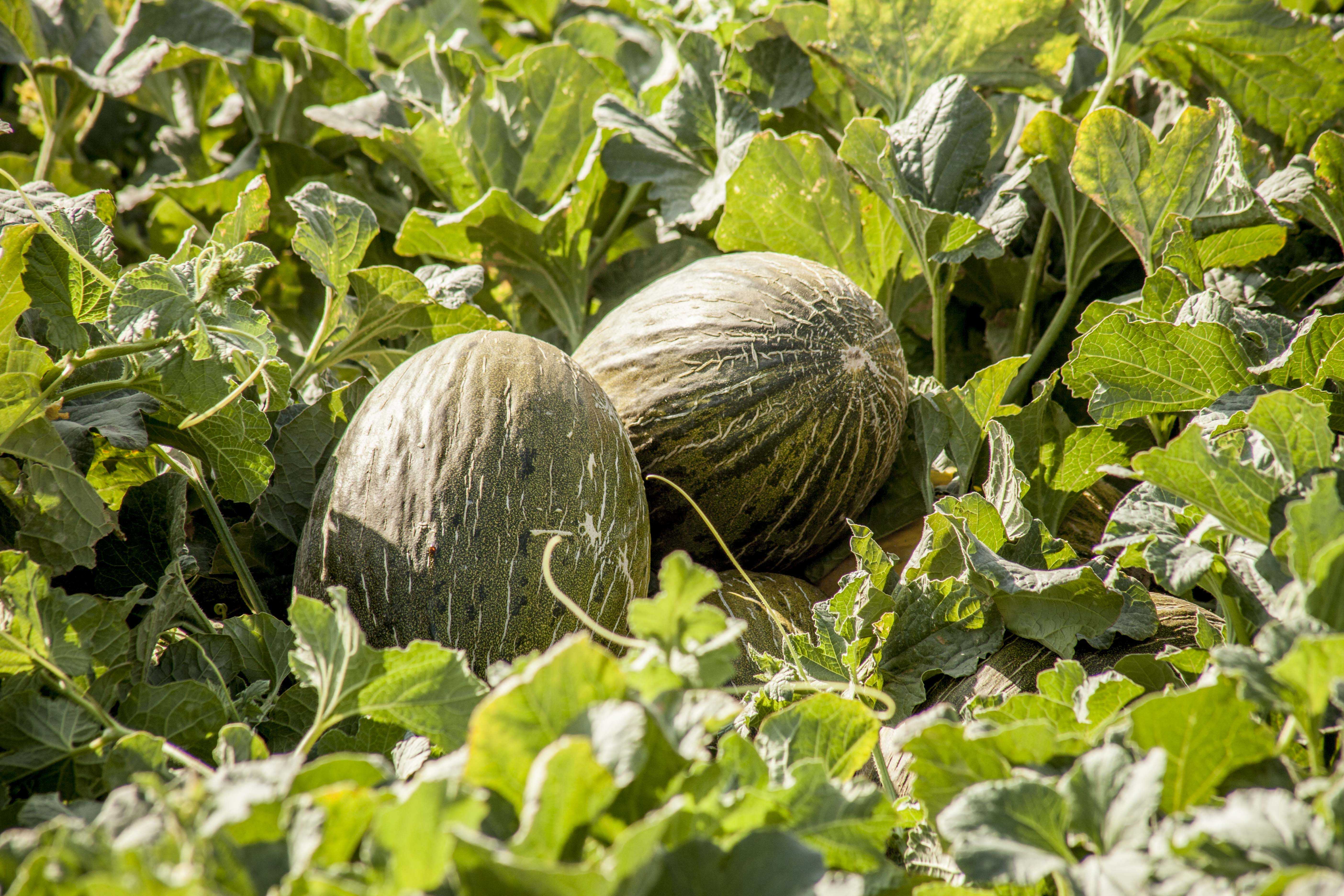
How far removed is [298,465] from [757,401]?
608mm

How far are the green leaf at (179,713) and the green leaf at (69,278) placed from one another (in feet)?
1.29

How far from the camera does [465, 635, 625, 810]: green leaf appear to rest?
0.60 meters

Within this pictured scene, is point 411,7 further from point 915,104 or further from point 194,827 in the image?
→ point 194,827

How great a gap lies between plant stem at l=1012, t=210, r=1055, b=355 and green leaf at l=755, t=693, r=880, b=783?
90 centimetres

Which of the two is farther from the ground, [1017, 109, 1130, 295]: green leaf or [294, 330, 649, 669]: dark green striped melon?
[1017, 109, 1130, 295]: green leaf

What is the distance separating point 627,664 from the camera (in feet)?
2.23

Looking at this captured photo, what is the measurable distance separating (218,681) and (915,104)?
4.22 feet

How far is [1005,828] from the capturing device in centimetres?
63

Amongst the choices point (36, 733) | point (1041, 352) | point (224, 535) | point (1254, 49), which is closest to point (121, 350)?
point (224, 535)

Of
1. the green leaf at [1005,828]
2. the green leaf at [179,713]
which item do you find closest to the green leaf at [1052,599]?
the green leaf at [1005,828]

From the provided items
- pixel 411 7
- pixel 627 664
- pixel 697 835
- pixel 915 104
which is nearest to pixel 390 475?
pixel 627 664

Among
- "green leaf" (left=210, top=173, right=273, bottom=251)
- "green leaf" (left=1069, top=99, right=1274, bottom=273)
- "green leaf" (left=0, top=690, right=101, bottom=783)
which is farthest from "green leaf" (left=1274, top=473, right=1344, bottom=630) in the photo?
"green leaf" (left=210, top=173, right=273, bottom=251)

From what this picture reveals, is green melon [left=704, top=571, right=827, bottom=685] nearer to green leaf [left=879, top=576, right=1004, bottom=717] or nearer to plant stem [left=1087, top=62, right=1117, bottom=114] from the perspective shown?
green leaf [left=879, top=576, right=1004, bottom=717]

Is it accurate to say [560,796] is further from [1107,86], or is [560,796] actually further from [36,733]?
[1107,86]
